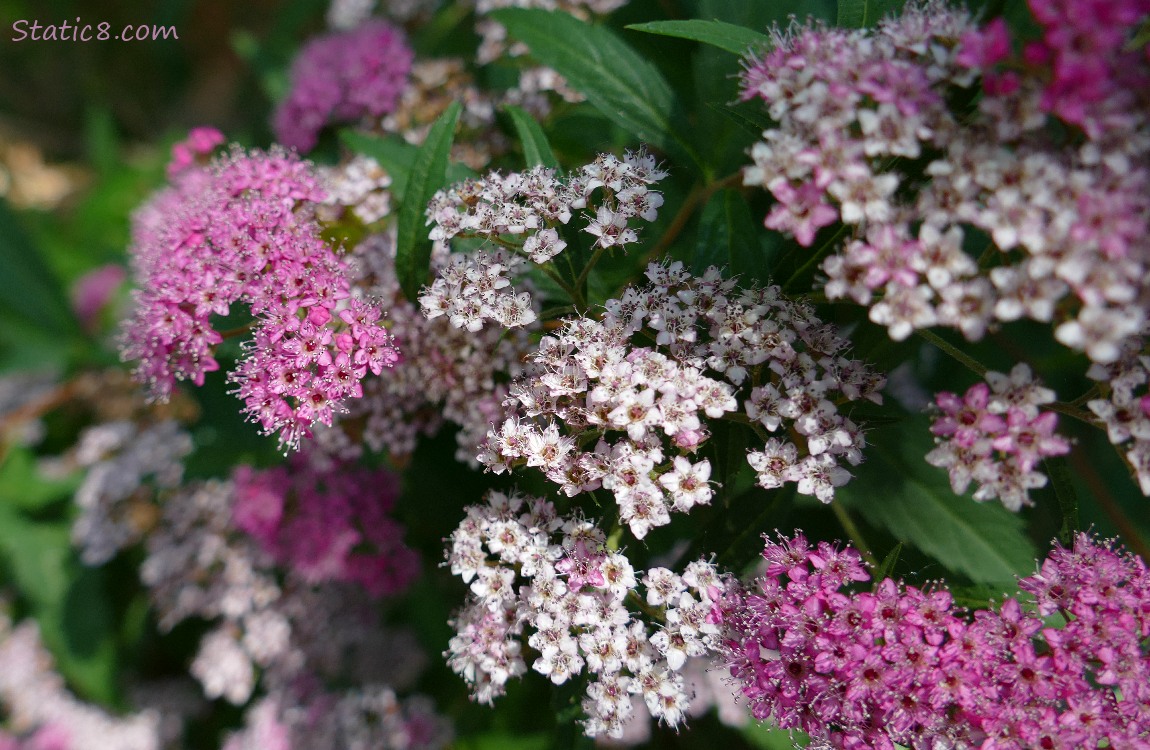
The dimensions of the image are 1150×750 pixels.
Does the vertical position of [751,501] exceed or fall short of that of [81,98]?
it falls short

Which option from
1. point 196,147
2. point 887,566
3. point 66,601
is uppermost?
point 196,147

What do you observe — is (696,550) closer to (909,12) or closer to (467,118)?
(909,12)

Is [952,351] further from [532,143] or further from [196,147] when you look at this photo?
[196,147]

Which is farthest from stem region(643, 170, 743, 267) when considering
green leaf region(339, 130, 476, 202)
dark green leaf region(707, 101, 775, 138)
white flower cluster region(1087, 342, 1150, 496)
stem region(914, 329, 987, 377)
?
white flower cluster region(1087, 342, 1150, 496)

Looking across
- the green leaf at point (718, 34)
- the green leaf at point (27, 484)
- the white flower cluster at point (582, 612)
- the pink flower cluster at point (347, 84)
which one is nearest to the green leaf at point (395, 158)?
the pink flower cluster at point (347, 84)

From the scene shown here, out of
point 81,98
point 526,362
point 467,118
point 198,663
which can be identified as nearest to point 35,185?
point 81,98

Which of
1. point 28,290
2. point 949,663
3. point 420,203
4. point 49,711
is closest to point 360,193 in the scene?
point 420,203
